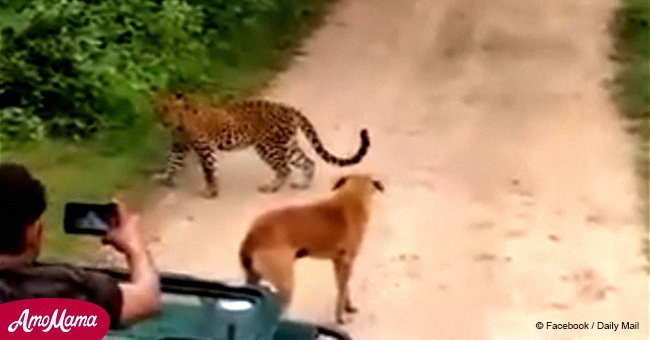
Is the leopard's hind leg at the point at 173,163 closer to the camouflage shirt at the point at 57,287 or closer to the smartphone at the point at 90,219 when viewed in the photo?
the smartphone at the point at 90,219

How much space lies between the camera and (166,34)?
480 cm

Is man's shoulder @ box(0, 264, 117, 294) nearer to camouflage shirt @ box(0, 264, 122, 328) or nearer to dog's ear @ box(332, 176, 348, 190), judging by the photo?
camouflage shirt @ box(0, 264, 122, 328)

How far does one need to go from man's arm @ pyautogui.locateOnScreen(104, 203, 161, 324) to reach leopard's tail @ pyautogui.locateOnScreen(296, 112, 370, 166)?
1.64 m

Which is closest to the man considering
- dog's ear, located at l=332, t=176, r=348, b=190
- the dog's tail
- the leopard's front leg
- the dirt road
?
the dog's tail

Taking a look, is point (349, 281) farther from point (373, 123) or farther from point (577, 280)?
point (373, 123)

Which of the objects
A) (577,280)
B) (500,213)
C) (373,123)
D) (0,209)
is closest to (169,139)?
(373,123)

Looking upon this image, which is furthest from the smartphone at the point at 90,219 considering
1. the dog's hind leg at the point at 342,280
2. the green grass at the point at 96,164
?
the dog's hind leg at the point at 342,280

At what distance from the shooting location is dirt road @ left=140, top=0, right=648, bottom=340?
3.50m

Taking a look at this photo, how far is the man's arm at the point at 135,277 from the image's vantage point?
230 cm

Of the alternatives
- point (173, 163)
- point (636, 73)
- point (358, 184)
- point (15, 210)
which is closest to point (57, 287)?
point (15, 210)

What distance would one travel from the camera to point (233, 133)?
4.19 metres

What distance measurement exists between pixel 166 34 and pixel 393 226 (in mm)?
1275

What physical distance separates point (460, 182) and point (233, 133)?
0.63 metres

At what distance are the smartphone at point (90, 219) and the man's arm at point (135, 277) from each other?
0.04ft
